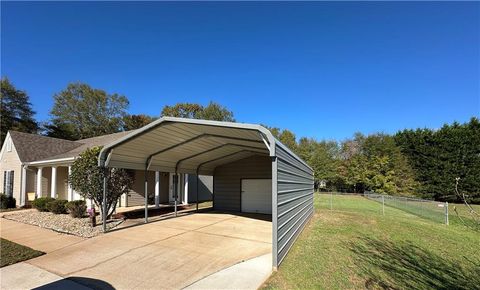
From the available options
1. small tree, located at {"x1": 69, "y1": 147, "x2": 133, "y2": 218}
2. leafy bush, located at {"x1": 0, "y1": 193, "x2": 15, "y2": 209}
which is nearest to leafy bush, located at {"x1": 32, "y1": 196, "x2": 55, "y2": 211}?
leafy bush, located at {"x1": 0, "y1": 193, "x2": 15, "y2": 209}

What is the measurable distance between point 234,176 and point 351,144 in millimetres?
29992

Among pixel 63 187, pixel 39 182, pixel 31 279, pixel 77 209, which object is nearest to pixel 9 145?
pixel 39 182

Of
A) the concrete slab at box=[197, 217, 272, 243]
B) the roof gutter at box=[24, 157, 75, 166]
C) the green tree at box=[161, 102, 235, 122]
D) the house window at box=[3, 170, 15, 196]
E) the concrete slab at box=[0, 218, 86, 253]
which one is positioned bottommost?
the concrete slab at box=[197, 217, 272, 243]

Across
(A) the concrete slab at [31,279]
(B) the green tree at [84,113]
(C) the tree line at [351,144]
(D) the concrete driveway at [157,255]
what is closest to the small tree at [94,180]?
(D) the concrete driveway at [157,255]

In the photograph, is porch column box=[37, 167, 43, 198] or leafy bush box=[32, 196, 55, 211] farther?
porch column box=[37, 167, 43, 198]

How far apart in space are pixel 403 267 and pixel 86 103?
4006cm

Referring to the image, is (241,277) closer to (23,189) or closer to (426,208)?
(426,208)

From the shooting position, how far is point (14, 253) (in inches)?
237

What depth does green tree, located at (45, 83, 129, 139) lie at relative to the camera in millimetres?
35031

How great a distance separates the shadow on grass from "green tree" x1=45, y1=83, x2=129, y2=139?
37.5 m

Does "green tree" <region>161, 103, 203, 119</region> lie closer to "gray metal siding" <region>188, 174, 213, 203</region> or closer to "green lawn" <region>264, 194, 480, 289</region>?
"gray metal siding" <region>188, 174, 213, 203</region>

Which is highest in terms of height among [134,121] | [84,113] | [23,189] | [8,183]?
[84,113]

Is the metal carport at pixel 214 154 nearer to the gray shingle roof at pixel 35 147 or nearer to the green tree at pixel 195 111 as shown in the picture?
the gray shingle roof at pixel 35 147

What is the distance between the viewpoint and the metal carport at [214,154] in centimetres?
539
